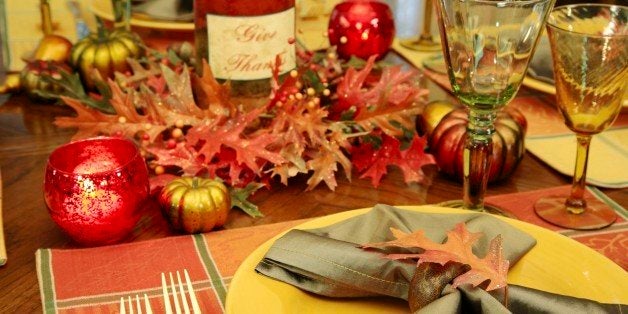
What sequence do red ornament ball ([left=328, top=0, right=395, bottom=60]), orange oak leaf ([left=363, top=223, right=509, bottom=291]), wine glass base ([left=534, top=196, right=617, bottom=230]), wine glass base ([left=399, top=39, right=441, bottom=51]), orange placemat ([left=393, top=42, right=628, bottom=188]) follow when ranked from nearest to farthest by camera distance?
orange oak leaf ([left=363, top=223, right=509, bottom=291])
wine glass base ([left=534, top=196, right=617, bottom=230])
orange placemat ([left=393, top=42, right=628, bottom=188])
red ornament ball ([left=328, top=0, right=395, bottom=60])
wine glass base ([left=399, top=39, right=441, bottom=51])

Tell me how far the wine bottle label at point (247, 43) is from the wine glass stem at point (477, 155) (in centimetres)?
23

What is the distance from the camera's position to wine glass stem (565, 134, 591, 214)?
789 mm

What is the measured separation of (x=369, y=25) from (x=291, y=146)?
1.27ft

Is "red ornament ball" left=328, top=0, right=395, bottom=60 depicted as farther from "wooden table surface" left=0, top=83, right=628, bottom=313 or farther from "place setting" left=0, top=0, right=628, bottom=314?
"wooden table surface" left=0, top=83, right=628, bottom=313

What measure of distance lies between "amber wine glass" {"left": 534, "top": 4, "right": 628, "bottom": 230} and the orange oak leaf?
0.86ft

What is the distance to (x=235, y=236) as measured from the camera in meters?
0.75

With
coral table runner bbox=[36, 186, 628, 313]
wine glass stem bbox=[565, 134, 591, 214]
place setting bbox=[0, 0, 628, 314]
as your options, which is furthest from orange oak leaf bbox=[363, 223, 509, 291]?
wine glass stem bbox=[565, 134, 591, 214]

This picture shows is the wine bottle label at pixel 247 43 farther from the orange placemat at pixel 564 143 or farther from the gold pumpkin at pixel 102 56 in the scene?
the orange placemat at pixel 564 143

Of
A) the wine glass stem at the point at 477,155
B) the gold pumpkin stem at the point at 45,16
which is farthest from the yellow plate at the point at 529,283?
the gold pumpkin stem at the point at 45,16

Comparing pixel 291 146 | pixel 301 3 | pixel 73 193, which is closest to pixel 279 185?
pixel 291 146

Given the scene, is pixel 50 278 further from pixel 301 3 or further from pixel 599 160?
pixel 301 3

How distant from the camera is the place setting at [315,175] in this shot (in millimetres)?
575

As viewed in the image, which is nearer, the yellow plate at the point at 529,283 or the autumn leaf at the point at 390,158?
the yellow plate at the point at 529,283

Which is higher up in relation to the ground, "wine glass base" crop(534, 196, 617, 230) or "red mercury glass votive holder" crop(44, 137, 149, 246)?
"red mercury glass votive holder" crop(44, 137, 149, 246)
